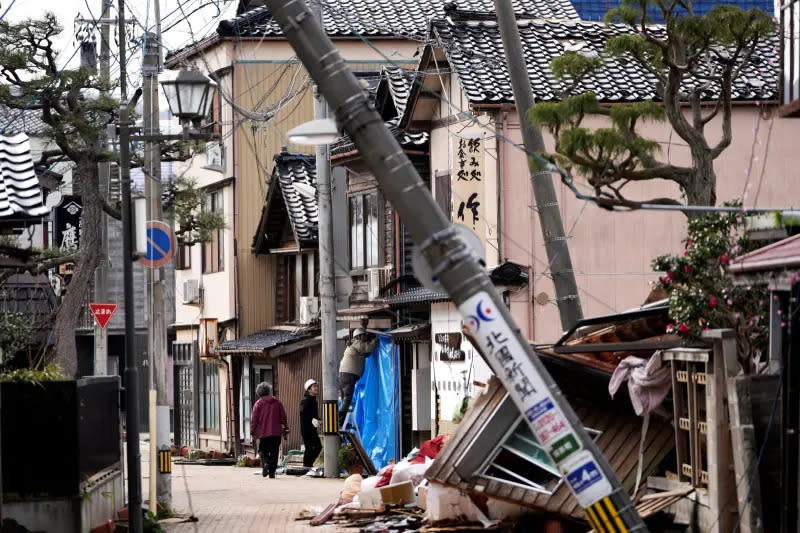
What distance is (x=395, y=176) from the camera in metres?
8.65

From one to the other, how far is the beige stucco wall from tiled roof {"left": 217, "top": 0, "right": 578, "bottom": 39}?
14.6 metres

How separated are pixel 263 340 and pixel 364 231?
23.4ft

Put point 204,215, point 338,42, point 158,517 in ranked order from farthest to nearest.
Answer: point 338,42 → point 204,215 → point 158,517

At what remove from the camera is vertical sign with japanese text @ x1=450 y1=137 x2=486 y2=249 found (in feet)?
82.1

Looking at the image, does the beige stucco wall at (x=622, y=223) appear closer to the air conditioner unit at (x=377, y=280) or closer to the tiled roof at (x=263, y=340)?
the air conditioner unit at (x=377, y=280)

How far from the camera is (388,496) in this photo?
19.3 meters

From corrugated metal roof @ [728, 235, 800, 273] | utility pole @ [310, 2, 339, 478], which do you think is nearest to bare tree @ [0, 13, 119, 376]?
utility pole @ [310, 2, 339, 478]

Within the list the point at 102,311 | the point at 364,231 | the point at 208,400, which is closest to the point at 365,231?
the point at 364,231

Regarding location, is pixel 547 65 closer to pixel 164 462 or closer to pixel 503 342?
pixel 164 462

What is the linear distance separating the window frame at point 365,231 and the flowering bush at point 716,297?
18.6m

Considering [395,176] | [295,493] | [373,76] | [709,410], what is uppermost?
[373,76]

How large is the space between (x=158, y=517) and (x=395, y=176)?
13071 millimetres

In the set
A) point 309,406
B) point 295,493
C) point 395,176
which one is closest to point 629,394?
point 395,176

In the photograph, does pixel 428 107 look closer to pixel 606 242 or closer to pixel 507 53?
pixel 606 242
